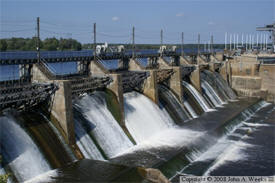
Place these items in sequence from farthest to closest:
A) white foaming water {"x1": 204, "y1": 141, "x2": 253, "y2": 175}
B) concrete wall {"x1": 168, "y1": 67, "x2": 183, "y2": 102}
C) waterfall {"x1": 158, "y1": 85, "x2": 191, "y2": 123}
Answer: concrete wall {"x1": 168, "y1": 67, "x2": 183, "y2": 102} → waterfall {"x1": 158, "y1": 85, "x2": 191, "y2": 123} → white foaming water {"x1": 204, "y1": 141, "x2": 253, "y2": 175}

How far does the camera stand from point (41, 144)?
19.5m

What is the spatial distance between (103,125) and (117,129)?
133cm

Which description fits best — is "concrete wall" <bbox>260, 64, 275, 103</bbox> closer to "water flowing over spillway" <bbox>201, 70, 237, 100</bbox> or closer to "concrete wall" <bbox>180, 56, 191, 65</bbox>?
"water flowing over spillway" <bbox>201, 70, 237, 100</bbox>

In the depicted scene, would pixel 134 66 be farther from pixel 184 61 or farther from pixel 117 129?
pixel 184 61

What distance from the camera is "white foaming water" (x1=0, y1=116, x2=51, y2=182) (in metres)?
17.6

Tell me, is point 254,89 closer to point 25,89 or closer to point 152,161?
point 152,161

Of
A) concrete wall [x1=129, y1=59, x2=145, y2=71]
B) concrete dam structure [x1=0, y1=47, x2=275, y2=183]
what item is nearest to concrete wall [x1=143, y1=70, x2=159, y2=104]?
concrete dam structure [x1=0, y1=47, x2=275, y2=183]

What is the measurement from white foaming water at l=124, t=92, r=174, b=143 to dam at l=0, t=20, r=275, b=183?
117mm

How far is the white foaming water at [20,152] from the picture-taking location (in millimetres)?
17594

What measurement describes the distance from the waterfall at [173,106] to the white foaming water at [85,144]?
12.5 meters

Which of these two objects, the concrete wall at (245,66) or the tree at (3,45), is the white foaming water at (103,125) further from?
the concrete wall at (245,66)

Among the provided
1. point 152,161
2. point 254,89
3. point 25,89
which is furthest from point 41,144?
point 254,89

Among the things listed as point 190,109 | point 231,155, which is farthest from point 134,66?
point 231,155

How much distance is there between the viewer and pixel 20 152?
1833 centimetres
